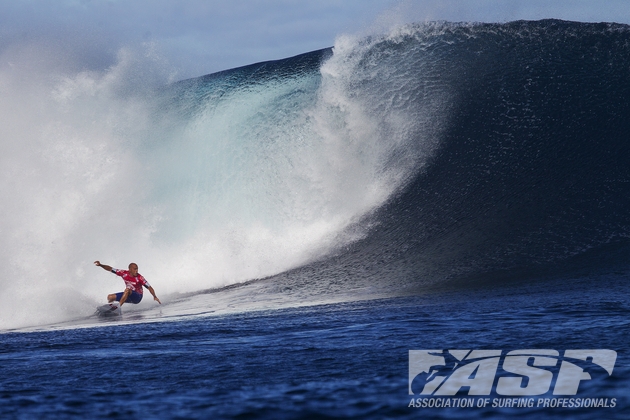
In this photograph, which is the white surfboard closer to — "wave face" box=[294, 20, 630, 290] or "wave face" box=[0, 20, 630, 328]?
"wave face" box=[0, 20, 630, 328]

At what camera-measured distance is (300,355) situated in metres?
6.28

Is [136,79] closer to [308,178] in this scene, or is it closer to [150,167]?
[150,167]

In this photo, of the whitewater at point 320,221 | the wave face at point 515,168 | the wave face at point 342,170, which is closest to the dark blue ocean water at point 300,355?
the whitewater at point 320,221

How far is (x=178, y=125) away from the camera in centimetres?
1886

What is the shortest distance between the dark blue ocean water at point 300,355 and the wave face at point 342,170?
2.33m

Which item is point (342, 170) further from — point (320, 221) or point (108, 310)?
point (108, 310)

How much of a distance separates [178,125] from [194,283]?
6471 mm

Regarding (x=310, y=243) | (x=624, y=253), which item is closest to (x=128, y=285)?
(x=310, y=243)

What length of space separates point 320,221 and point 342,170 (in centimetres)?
142

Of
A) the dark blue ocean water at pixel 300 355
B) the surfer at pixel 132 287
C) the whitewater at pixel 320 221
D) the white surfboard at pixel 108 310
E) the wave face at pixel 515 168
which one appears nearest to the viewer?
the dark blue ocean water at pixel 300 355

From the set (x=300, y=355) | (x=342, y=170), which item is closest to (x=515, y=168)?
(x=342, y=170)

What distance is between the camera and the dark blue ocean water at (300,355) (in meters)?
4.75
